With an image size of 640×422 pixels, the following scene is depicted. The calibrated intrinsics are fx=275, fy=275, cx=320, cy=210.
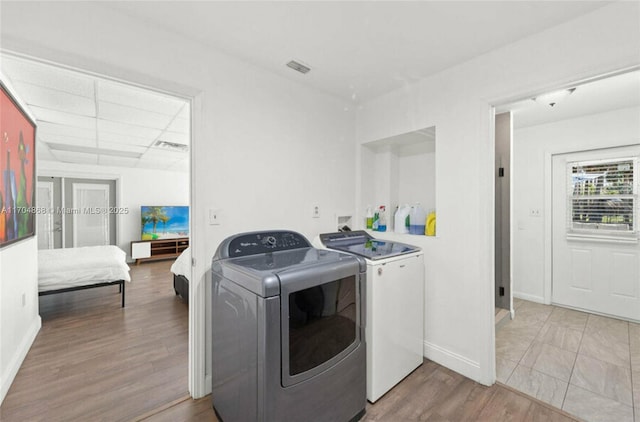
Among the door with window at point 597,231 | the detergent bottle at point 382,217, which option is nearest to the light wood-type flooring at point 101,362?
the detergent bottle at point 382,217

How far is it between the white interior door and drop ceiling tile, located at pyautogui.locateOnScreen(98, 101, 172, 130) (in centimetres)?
392

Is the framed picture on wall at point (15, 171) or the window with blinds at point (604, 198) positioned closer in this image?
the framed picture on wall at point (15, 171)

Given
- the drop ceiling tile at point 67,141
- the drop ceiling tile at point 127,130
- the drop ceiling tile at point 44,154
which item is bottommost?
the drop ceiling tile at point 44,154

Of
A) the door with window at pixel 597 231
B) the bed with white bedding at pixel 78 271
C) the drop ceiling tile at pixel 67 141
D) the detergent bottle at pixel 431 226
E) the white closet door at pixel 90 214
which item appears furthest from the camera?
the white closet door at pixel 90 214

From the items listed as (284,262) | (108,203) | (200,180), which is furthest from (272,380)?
(108,203)

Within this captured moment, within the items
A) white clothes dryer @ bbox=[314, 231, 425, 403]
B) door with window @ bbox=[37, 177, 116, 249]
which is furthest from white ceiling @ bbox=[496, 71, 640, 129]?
door with window @ bbox=[37, 177, 116, 249]

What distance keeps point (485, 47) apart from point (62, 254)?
5.48 metres

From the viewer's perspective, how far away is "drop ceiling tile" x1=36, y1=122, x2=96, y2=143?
11.4ft

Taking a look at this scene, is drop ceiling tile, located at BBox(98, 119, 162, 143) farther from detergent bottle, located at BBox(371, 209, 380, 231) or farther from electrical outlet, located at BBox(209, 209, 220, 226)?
detergent bottle, located at BBox(371, 209, 380, 231)

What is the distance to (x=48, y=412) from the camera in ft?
5.68

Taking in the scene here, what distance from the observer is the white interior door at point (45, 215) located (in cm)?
551

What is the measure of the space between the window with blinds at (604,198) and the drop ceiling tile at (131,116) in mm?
4931

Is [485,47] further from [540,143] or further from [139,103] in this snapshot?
[139,103]

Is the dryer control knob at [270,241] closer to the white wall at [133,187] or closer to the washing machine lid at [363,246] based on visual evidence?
the washing machine lid at [363,246]
